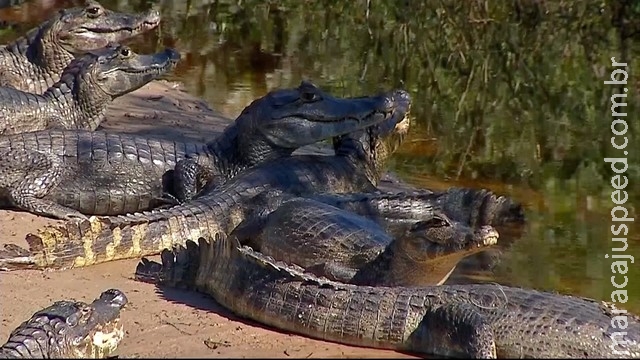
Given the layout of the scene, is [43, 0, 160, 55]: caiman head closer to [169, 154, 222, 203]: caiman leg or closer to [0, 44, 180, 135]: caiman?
[0, 44, 180, 135]: caiman

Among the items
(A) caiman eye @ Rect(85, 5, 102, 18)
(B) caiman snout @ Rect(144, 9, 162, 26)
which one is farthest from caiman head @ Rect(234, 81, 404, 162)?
(B) caiman snout @ Rect(144, 9, 162, 26)

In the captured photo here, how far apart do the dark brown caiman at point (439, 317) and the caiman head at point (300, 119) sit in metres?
2.79

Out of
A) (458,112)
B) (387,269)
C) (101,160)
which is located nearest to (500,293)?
(387,269)

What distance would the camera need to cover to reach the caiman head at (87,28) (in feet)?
34.0

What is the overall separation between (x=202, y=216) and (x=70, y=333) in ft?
7.39

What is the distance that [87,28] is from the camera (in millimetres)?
10445

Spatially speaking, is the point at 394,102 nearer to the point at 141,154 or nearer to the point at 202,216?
the point at 141,154

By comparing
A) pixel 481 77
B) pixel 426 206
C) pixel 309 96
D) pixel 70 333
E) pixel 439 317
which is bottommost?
pixel 481 77

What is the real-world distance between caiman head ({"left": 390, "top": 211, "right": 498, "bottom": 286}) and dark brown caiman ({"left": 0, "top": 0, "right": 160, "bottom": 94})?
16.9 ft

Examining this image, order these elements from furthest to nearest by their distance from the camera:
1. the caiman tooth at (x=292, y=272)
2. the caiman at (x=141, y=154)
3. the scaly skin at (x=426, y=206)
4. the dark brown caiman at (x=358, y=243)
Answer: the caiman at (x=141, y=154)
the scaly skin at (x=426, y=206)
the dark brown caiman at (x=358, y=243)
the caiman tooth at (x=292, y=272)

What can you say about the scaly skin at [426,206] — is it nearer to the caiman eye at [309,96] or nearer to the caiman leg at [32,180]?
the caiman eye at [309,96]

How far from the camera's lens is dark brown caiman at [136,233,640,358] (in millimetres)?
4980

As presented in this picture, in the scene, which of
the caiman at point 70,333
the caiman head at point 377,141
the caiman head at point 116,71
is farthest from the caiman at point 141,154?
the caiman at point 70,333

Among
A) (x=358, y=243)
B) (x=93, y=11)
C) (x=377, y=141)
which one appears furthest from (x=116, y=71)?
(x=358, y=243)
